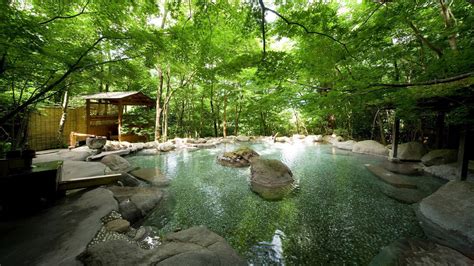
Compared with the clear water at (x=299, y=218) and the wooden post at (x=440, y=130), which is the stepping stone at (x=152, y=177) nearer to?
the clear water at (x=299, y=218)

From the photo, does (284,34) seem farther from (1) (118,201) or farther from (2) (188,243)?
(1) (118,201)

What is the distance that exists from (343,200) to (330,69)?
11.0 feet

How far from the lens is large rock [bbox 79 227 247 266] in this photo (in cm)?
216

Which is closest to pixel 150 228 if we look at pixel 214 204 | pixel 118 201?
pixel 118 201

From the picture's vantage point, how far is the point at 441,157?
7348mm

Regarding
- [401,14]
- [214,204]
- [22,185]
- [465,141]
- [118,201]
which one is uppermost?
[401,14]

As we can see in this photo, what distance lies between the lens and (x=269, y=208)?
4438 millimetres

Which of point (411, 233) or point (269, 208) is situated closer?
point (411, 233)

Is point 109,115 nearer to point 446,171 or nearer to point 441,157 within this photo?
point 446,171

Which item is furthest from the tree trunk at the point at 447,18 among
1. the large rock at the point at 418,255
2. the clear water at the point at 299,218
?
the large rock at the point at 418,255

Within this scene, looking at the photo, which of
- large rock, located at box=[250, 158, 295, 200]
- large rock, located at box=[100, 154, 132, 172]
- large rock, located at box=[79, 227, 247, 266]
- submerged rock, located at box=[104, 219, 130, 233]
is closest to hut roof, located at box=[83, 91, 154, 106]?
large rock, located at box=[100, 154, 132, 172]

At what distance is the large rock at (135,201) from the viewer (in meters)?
3.70

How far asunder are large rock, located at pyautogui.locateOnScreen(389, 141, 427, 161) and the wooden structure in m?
15.3

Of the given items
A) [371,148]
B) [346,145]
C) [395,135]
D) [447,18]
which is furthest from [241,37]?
[346,145]
